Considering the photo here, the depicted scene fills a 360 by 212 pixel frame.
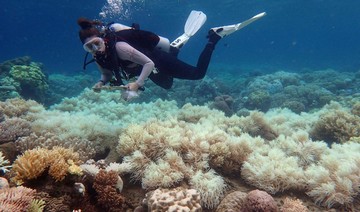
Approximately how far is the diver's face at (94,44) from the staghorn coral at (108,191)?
7.81ft

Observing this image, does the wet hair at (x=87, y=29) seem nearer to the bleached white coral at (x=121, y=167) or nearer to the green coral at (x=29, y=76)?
the bleached white coral at (x=121, y=167)

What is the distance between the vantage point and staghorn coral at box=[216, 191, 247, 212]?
3.37 meters

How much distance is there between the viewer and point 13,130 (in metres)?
5.03

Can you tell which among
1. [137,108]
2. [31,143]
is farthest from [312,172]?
[137,108]

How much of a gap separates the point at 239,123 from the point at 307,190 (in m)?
3.06

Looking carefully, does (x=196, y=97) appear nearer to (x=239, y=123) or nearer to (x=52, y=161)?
(x=239, y=123)

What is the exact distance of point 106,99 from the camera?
12164 mm

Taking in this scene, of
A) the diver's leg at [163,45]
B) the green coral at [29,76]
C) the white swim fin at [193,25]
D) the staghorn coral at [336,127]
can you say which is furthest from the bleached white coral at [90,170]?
the green coral at [29,76]

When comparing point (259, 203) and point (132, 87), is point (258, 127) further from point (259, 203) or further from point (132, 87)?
point (259, 203)

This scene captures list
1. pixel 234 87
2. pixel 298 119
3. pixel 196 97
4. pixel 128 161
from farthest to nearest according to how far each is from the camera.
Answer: pixel 234 87 → pixel 196 97 → pixel 298 119 → pixel 128 161

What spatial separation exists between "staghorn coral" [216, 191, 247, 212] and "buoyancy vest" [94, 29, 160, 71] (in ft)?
10.4

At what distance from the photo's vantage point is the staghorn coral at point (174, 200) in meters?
3.12

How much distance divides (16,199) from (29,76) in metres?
13.4

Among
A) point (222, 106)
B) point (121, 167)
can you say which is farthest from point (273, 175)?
point (222, 106)
